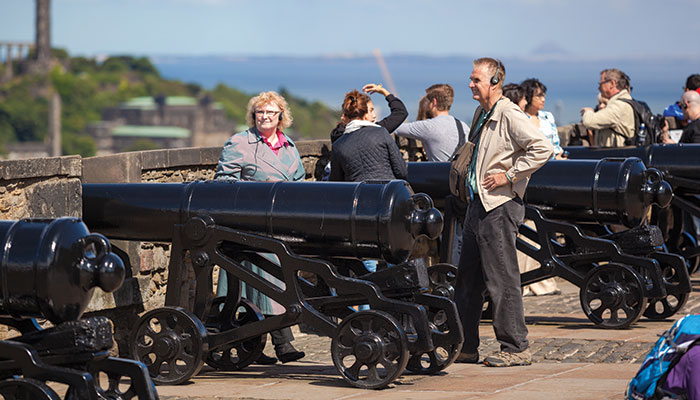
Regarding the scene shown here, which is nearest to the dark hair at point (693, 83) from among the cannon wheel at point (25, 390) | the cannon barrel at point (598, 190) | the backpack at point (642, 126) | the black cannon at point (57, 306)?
the backpack at point (642, 126)

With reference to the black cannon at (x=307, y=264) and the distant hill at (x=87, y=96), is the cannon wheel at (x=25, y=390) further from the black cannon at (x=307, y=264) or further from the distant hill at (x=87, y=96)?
the distant hill at (x=87, y=96)

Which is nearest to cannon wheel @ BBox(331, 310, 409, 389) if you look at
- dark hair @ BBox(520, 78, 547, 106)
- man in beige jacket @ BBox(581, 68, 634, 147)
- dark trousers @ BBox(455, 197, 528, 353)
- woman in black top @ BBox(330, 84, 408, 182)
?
dark trousers @ BBox(455, 197, 528, 353)

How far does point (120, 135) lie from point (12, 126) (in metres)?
13.6

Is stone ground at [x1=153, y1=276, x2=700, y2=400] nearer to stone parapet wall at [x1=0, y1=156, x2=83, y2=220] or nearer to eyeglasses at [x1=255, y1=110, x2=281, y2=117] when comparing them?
stone parapet wall at [x1=0, y1=156, x2=83, y2=220]

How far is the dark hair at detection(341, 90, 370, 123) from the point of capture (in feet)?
23.4

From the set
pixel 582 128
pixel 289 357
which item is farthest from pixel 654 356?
pixel 582 128

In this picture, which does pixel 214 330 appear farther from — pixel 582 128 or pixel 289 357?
pixel 582 128

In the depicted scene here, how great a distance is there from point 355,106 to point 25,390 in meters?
3.31

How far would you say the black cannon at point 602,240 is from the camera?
288 inches

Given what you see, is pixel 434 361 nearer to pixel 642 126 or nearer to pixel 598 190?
pixel 598 190

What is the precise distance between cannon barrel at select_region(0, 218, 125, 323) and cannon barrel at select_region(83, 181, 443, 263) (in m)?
1.42

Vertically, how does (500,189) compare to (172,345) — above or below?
above

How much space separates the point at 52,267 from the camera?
4.28 m

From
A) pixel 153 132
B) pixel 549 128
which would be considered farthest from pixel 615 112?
pixel 153 132
